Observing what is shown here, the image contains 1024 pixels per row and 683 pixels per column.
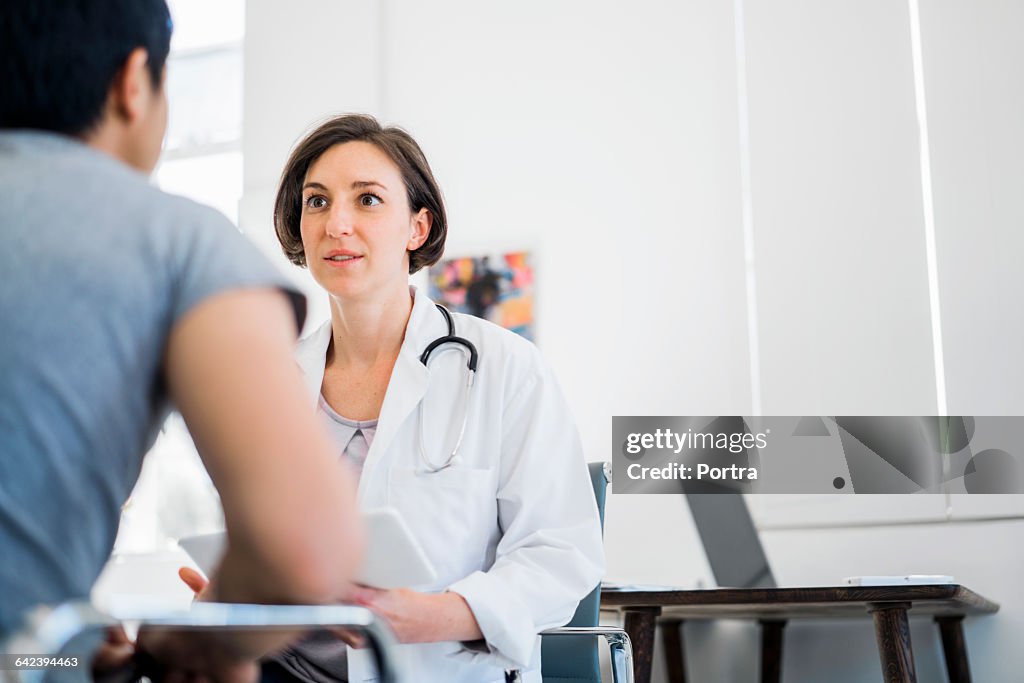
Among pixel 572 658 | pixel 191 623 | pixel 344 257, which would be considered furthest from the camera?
pixel 572 658

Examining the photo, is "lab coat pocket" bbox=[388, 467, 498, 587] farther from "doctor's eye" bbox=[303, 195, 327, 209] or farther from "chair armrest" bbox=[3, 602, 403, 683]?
"chair armrest" bbox=[3, 602, 403, 683]

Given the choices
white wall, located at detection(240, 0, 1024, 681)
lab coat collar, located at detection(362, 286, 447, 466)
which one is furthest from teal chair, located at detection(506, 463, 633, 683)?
white wall, located at detection(240, 0, 1024, 681)

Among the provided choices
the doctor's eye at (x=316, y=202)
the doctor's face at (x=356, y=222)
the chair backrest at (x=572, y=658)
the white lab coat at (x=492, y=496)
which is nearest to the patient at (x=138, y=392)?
the white lab coat at (x=492, y=496)

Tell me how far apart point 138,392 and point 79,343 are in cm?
5

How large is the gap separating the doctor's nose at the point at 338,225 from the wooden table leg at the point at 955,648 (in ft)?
7.33

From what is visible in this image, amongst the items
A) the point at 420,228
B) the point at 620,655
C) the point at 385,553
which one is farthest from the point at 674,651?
the point at 385,553

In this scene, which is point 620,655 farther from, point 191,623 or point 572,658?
point 191,623

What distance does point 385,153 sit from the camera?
1.99 meters

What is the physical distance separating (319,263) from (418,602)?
74cm

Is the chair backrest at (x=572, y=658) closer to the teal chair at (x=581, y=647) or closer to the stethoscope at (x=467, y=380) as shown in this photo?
the teal chair at (x=581, y=647)

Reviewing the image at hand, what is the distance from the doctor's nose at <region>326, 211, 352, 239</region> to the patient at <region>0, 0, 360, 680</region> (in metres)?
1.18

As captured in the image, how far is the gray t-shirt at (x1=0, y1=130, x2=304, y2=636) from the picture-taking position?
652 mm

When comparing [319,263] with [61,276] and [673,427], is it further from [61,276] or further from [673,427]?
[673,427]

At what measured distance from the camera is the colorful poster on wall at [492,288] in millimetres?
3953
